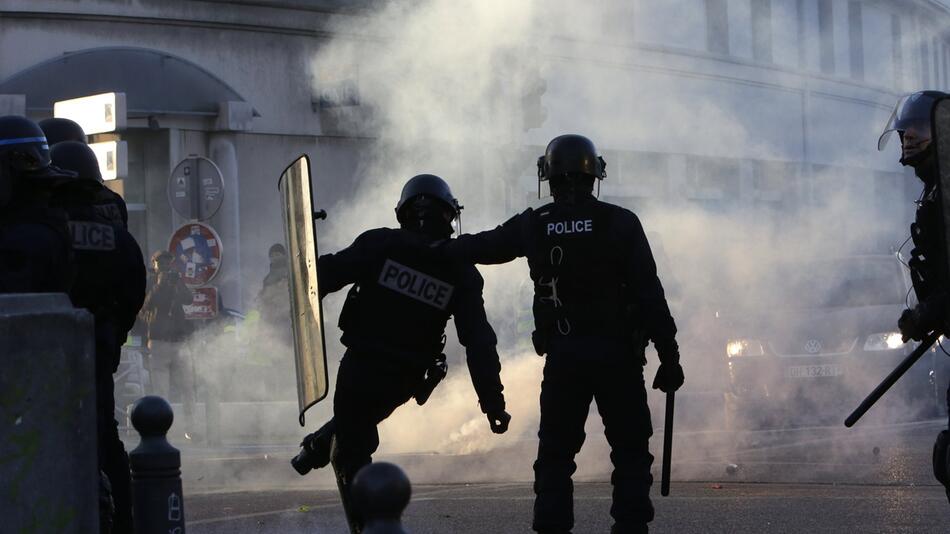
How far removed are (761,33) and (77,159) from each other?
22.2 meters

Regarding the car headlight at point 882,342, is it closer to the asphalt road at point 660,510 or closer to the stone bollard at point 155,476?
the asphalt road at point 660,510

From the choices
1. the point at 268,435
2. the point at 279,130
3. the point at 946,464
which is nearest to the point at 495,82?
the point at 279,130

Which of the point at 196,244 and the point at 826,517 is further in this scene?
the point at 196,244

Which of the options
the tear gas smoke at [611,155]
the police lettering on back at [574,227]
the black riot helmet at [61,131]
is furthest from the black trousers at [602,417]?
the tear gas smoke at [611,155]

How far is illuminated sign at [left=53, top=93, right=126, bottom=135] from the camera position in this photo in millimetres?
12727

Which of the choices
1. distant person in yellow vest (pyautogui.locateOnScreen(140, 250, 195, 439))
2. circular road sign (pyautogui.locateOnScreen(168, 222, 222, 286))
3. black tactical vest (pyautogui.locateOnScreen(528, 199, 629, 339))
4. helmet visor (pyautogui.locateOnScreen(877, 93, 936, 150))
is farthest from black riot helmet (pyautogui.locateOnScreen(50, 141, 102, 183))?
circular road sign (pyautogui.locateOnScreen(168, 222, 222, 286))

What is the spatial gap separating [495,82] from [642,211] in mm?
5137

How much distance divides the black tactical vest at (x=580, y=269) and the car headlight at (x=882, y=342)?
21.7 feet

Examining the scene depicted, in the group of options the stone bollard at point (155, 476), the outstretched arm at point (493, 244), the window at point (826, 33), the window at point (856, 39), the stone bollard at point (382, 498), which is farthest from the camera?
the window at point (856, 39)

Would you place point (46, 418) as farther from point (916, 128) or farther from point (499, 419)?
point (916, 128)

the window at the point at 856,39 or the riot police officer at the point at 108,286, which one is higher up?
the window at the point at 856,39

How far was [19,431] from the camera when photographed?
319cm

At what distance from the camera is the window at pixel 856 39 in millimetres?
27906

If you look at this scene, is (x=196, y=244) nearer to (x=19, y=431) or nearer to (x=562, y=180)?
(x=562, y=180)
